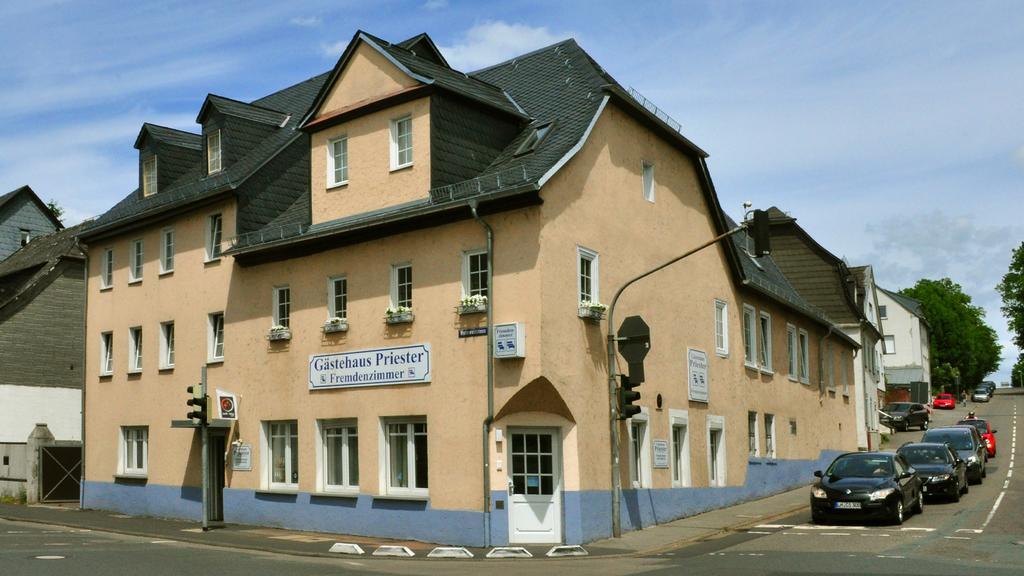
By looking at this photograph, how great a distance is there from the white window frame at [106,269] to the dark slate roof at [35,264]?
28.8 feet

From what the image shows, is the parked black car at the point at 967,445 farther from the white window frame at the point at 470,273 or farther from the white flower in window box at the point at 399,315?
the white flower in window box at the point at 399,315

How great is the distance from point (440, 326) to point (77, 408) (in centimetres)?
2468

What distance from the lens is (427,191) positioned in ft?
71.3

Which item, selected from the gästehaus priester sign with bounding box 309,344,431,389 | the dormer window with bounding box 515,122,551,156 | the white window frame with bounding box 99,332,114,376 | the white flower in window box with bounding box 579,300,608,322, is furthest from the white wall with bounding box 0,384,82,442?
the white flower in window box with bounding box 579,300,608,322

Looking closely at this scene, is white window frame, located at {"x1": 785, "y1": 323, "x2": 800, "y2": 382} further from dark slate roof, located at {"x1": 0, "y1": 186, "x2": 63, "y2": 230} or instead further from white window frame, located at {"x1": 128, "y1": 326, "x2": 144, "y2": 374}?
dark slate roof, located at {"x1": 0, "y1": 186, "x2": 63, "y2": 230}

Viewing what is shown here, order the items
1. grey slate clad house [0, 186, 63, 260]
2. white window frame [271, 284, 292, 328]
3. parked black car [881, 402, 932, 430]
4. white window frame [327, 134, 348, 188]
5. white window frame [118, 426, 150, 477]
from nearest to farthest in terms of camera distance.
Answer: white window frame [327, 134, 348, 188] → white window frame [271, 284, 292, 328] → white window frame [118, 426, 150, 477] → grey slate clad house [0, 186, 63, 260] → parked black car [881, 402, 932, 430]

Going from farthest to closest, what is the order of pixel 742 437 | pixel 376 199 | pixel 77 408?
pixel 77 408 < pixel 742 437 < pixel 376 199

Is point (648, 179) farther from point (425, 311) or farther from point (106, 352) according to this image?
point (106, 352)

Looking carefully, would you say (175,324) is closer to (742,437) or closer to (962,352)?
(742,437)

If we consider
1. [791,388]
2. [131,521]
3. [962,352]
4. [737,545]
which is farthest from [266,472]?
[962,352]

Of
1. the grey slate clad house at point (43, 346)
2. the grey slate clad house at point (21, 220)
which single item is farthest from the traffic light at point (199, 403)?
the grey slate clad house at point (21, 220)

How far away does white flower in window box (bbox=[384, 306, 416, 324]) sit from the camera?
21734 mm

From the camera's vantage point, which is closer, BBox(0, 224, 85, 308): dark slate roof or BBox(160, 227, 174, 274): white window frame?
BBox(160, 227, 174, 274): white window frame

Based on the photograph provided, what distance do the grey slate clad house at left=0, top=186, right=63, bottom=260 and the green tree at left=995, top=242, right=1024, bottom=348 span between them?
7835cm
